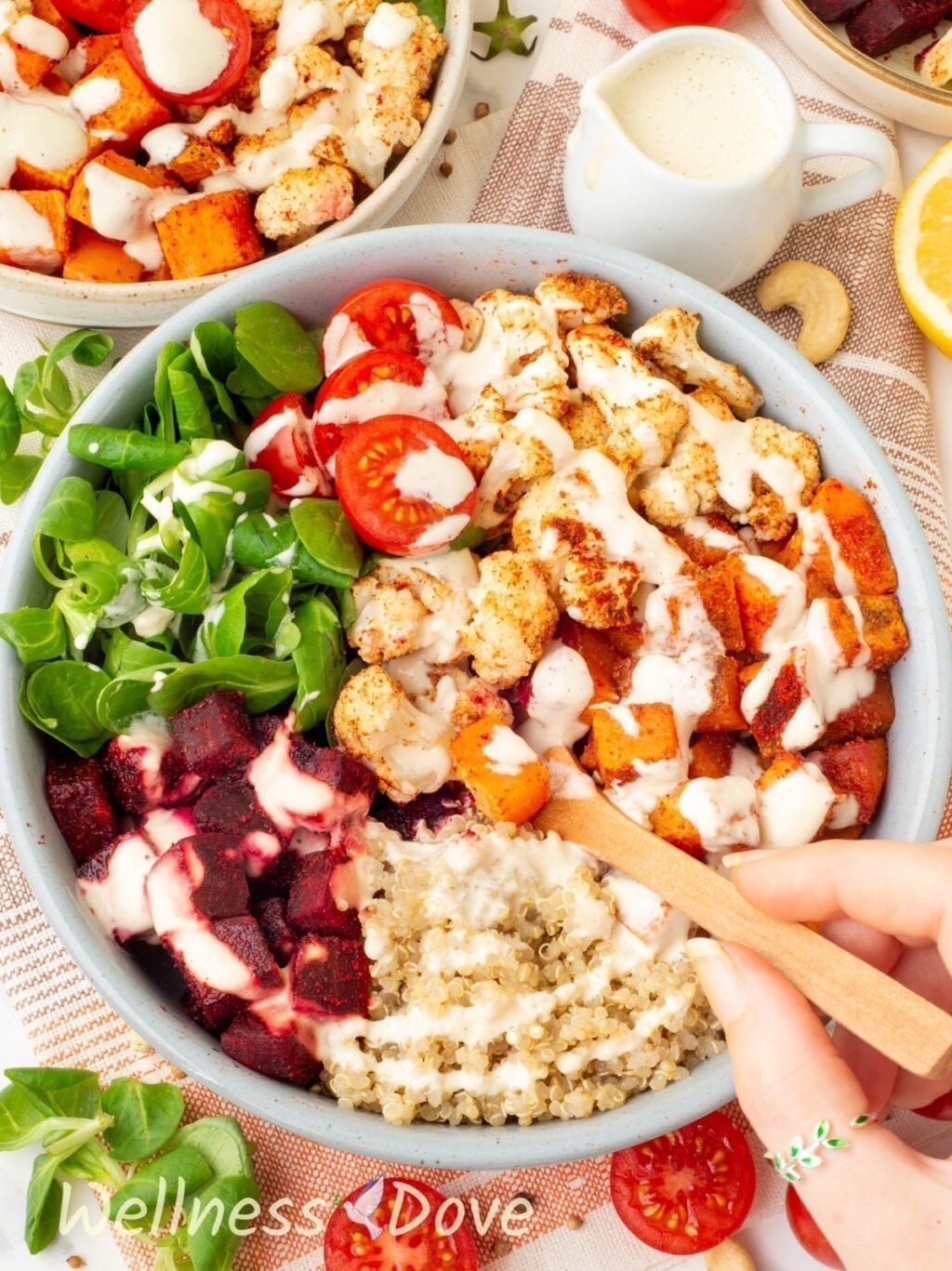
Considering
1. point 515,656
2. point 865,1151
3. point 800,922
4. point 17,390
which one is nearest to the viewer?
point 865,1151

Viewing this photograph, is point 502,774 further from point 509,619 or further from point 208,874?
point 208,874

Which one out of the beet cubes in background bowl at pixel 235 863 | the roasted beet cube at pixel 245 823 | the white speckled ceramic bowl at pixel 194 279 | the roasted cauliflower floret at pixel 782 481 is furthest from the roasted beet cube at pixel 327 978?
the white speckled ceramic bowl at pixel 194 279

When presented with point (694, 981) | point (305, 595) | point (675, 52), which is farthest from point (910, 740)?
point (675, 52)

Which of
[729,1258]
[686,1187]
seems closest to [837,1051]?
[686,1187]

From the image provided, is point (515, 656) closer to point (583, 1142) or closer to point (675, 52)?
point (583, 1142)

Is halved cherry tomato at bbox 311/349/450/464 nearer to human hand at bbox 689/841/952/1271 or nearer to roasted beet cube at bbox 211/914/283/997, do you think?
roasted beet cube at bbox 211/914/283/997

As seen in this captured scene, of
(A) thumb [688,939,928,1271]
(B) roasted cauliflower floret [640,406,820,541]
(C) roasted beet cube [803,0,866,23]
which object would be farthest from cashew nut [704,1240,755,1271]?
(C) roasted beet cube [803,0,866,23]
